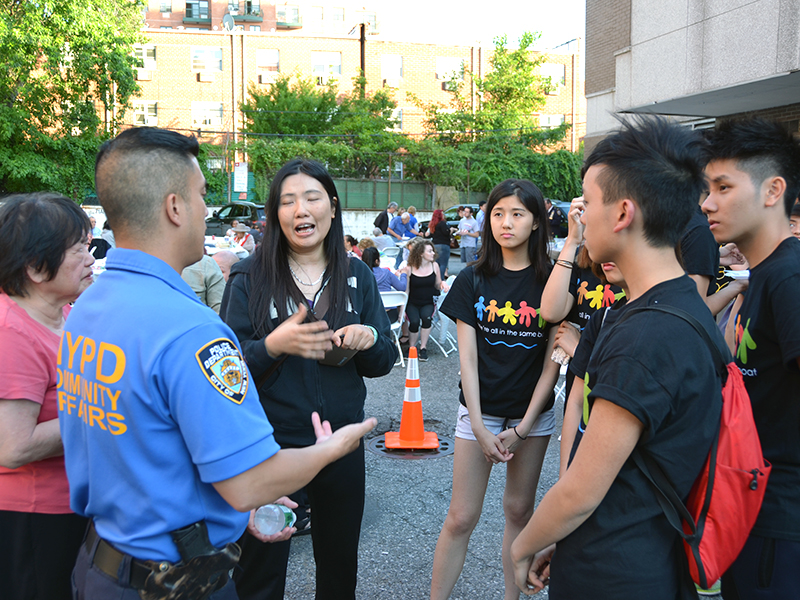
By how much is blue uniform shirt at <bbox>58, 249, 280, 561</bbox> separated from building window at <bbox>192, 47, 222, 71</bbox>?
128 feet

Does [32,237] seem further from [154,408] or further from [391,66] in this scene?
[391,66]

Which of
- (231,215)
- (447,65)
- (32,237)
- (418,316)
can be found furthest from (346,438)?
(447,65)

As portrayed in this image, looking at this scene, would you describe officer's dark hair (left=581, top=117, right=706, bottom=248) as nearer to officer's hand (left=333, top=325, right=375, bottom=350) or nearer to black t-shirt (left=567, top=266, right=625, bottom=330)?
officer's hand (left=333, top=325, right=375, bottom=350)

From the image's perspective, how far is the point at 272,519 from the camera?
2.10 meters

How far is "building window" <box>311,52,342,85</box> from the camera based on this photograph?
1507 inches

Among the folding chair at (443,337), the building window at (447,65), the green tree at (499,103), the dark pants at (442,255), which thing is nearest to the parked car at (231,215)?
the dark pants at (442,255)

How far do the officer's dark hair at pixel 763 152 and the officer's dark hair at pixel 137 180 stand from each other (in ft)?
5.51

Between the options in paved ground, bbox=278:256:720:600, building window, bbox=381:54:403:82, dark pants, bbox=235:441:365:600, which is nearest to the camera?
dark pants, bbox=235:441:365:600

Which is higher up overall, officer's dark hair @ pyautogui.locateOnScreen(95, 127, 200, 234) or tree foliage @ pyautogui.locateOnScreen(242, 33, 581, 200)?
tree foliage @ pyautogui.locateOnScreen(242, 33, 581, 200)

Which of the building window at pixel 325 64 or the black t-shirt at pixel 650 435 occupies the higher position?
→ the building window at pixel 325 64

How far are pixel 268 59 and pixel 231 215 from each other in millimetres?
18603

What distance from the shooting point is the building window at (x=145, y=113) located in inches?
1421

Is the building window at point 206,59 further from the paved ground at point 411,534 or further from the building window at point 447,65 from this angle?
the paved ground at point 411,534

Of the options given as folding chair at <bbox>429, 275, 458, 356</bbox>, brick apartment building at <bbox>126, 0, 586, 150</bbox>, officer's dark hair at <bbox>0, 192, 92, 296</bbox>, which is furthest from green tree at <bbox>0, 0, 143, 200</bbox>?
officer's dark hair at <bbox>0, 192, 92, 296</bbox>
